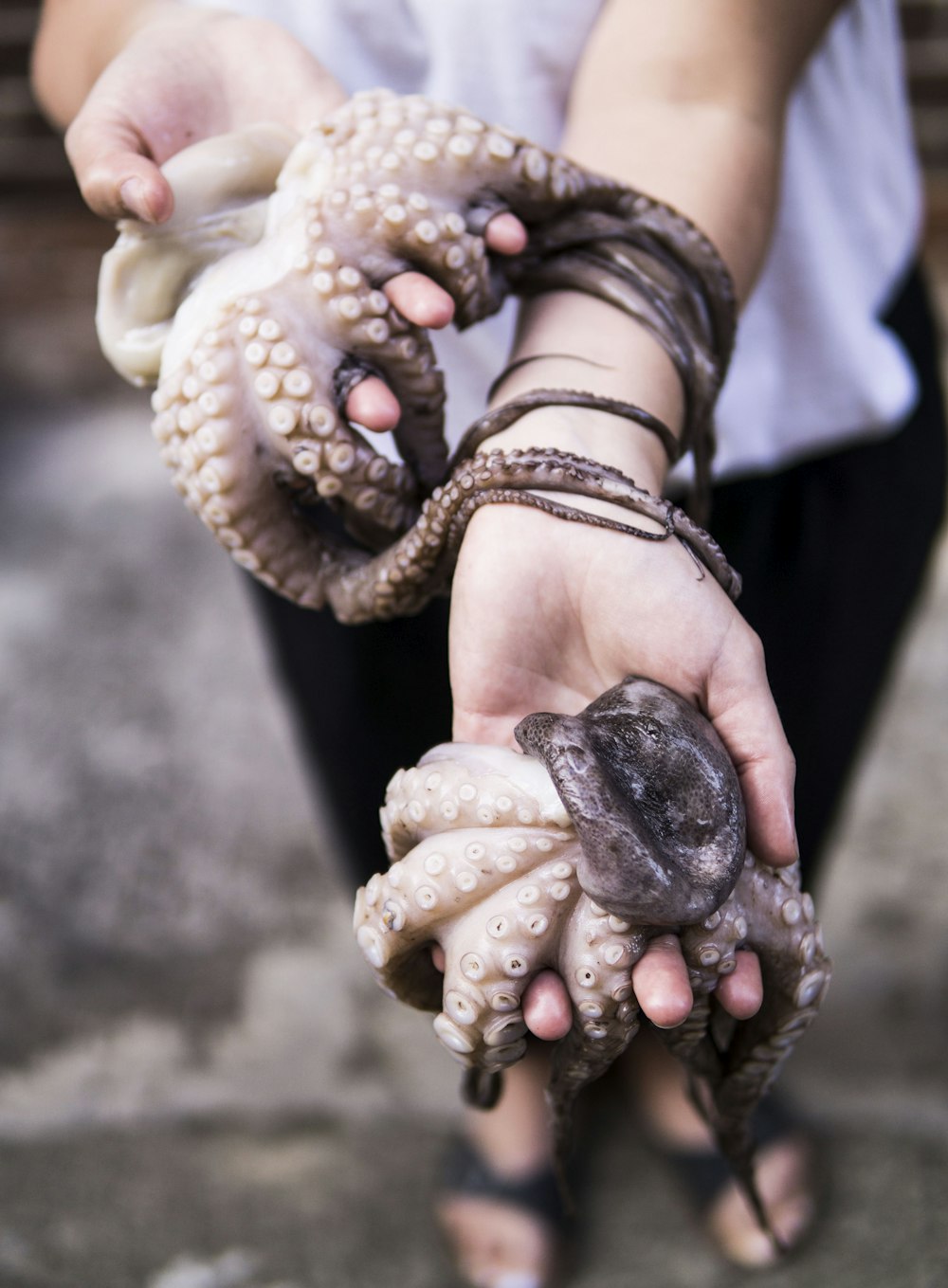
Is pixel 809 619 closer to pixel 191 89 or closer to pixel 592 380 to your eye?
pixel 592 380

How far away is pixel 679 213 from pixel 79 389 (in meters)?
2.72

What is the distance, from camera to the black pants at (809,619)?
142 cm

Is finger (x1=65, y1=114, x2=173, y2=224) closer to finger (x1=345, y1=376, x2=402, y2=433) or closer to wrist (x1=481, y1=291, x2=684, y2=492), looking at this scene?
finger (x1=345, y1=376, x2=402, y2=433)

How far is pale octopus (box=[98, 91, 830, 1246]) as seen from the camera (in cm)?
78

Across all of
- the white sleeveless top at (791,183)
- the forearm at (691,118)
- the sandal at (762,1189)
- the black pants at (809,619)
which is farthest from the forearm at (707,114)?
the sandal at (762,1189)

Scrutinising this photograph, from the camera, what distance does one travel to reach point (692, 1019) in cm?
84

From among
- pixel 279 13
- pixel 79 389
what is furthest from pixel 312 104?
pixel 79 389

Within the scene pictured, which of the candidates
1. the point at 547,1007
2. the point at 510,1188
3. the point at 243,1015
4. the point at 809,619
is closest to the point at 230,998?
the point at 243,1015

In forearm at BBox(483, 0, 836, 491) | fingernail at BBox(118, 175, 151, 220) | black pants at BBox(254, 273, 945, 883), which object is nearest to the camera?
fingernail at BBox(118, 175, 151, 220)

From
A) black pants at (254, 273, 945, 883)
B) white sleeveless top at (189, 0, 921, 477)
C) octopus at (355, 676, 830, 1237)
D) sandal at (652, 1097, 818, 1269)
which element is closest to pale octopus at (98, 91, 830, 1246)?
octopus at (355, 676, 830, 1237)

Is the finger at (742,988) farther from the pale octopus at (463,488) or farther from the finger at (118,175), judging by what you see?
the finger at (118,175)

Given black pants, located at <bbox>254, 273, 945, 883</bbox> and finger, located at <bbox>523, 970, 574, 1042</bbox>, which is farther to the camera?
black pants, located at <bbox>254, 273, 945, 883</bbox>

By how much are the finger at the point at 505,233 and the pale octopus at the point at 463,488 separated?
1 centimetres

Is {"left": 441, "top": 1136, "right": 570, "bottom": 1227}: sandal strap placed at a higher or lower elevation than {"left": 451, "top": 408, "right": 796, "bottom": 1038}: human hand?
lower
